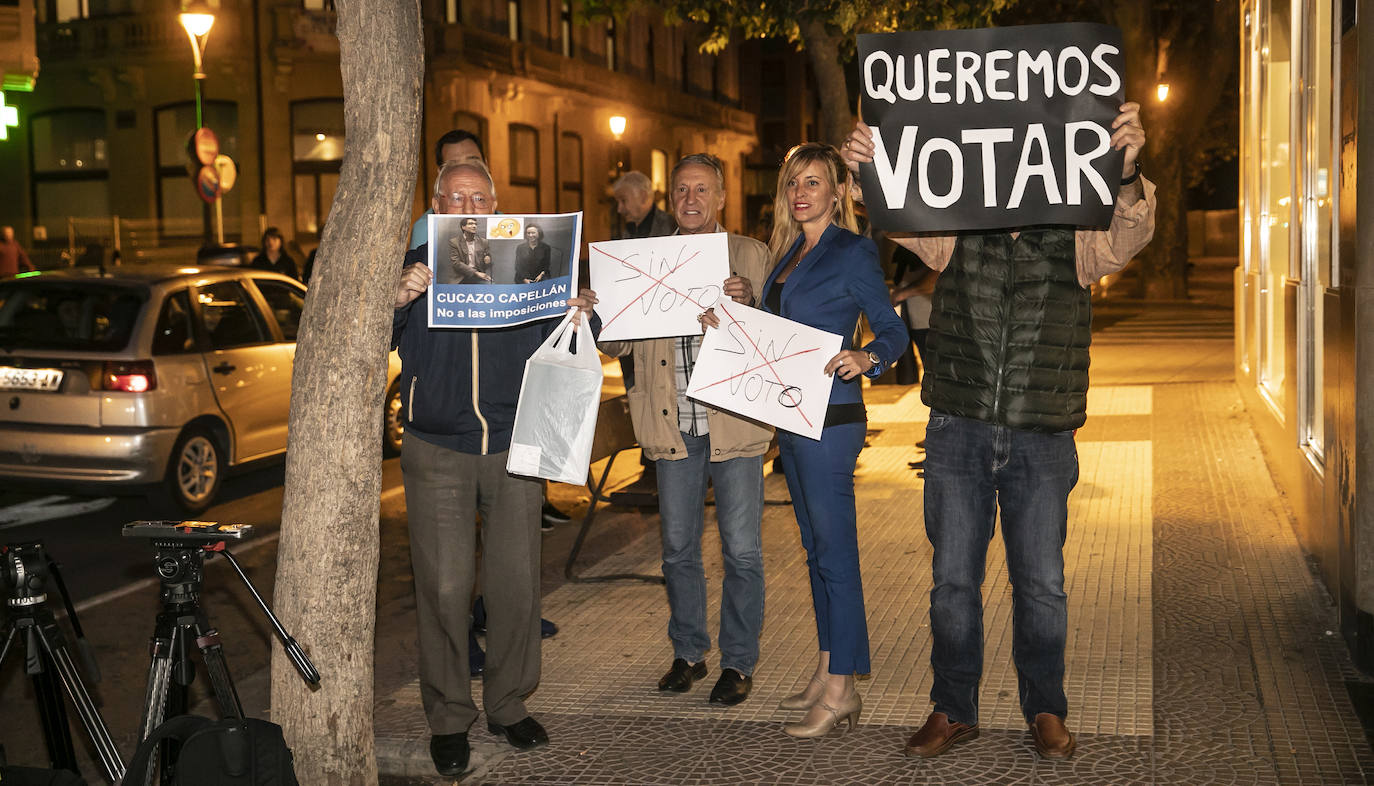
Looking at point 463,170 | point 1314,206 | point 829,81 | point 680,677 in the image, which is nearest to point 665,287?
point 463,170

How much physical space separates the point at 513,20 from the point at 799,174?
31.1m

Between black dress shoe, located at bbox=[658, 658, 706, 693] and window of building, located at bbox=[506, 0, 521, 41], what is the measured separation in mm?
30419

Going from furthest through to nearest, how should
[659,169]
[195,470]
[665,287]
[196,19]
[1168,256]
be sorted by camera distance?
[659,169] → [1168,256] → [196,19] → [195,470] → [665,287]

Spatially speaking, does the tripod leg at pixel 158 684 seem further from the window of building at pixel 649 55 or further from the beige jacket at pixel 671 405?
the window of building at pixel 649 55

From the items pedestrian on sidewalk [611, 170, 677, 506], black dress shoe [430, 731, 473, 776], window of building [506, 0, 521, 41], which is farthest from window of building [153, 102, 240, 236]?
black dress shoe [430, 731, 473, 776]

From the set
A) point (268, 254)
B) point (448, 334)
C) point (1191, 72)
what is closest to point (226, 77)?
point (268, 254)

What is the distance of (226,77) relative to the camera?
1187 inches

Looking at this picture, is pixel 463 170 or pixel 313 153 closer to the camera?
pixel 463 170

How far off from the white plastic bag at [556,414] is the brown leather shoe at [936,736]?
143cm

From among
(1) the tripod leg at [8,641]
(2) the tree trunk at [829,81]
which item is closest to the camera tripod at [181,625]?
(1) the tripod leg at [8,641]

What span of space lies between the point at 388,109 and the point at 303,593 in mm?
1519

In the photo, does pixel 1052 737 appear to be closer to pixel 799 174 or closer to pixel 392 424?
pixel 799 174

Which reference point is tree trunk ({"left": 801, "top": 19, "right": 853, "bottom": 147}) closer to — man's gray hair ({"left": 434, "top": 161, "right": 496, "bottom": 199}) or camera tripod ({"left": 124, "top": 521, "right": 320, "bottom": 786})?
man's gray hair ({"left": 434, "top": 161, "right": 496, "bottom": 199})

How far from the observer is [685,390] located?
5.54 metres
